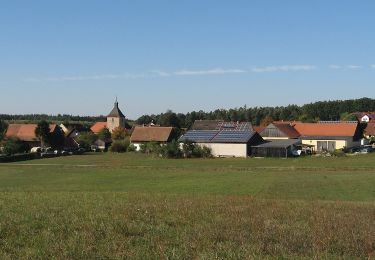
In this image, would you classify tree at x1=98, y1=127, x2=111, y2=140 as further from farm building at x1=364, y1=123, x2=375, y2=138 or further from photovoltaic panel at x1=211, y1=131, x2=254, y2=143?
farm building at x1=364, y1=123, x2=375, y2=138

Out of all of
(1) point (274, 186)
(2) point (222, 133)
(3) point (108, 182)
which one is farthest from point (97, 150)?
(1) point (274, 186)

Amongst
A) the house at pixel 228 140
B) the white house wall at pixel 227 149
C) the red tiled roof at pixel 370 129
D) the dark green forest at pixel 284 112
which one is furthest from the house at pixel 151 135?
the dark green forest at pixel 284 112

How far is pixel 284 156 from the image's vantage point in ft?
250

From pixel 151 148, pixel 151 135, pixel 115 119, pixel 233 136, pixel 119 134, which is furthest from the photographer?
pixel 115 119

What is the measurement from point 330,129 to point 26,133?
5637 centimetres

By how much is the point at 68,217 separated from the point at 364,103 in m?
188

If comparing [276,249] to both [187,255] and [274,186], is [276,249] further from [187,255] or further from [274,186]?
[274,186]

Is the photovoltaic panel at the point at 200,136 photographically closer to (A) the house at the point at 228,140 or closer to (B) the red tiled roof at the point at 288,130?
(A) the house at the point at 228,140

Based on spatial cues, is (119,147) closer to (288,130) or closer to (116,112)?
(288,130)

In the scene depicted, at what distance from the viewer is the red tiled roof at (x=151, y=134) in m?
96.9

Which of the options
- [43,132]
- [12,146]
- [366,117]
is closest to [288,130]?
[43,132]

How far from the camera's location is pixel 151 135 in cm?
9825

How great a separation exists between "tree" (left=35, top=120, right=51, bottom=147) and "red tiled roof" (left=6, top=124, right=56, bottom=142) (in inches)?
56.7

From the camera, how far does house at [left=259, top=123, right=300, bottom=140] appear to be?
9319 cm
